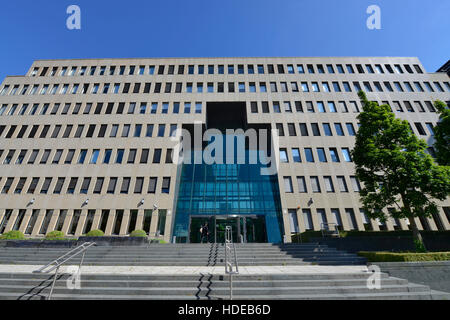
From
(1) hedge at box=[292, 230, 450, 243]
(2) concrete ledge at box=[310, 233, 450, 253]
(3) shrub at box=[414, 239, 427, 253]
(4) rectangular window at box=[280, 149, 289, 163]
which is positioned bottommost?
(3) shrub at box=[414, 239, 427, 253]

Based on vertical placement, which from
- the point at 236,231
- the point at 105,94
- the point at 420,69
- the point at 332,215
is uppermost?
the point at 420,69

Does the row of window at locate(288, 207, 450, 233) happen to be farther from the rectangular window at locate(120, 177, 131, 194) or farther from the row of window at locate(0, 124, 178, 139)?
the rectangular window at locate(120, 177, 131, 194)

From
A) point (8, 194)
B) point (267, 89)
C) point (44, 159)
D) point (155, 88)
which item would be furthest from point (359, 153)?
point (8, 194)

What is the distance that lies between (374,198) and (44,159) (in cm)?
3651

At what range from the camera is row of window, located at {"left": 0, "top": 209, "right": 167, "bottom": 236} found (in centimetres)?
2256

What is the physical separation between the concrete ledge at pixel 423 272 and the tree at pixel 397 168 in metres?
3.20

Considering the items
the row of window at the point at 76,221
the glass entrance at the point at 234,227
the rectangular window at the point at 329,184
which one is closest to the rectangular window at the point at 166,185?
the row of window at the point at 76,221

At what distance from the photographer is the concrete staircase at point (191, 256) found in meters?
12.0

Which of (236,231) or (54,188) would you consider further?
(54,188)

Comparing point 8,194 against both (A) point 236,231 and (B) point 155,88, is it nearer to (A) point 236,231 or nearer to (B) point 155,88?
(B) point 155,88

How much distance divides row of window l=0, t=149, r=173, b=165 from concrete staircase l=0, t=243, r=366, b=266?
12.9m

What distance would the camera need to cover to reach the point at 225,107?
30938mm

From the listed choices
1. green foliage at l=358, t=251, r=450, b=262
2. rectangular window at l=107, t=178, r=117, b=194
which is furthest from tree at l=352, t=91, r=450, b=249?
rectangular window at l=107, t=178, r=117, b=194

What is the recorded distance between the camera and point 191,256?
42.9 ft
